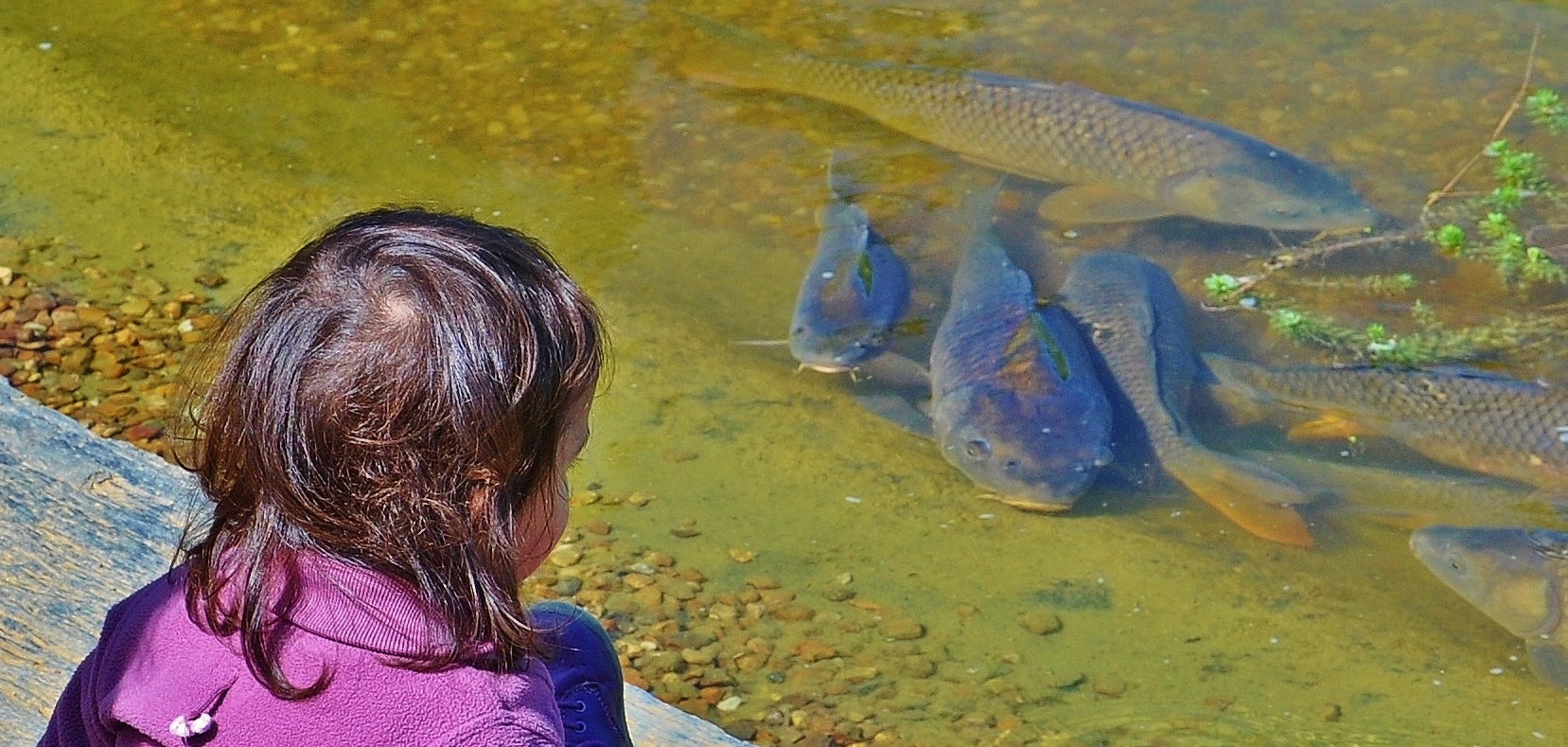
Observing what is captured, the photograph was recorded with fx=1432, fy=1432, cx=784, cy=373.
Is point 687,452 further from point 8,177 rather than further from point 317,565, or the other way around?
point 8,177

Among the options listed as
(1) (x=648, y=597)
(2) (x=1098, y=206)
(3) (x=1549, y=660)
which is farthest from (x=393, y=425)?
(2) (x=1098, y=206)

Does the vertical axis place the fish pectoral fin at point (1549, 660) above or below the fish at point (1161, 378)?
below

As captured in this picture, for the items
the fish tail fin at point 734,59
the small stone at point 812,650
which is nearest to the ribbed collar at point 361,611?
the small stone at point 812,650

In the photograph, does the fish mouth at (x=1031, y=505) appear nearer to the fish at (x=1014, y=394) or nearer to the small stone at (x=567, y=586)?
the fish at (x=1014, y=394)

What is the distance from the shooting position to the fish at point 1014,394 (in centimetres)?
449

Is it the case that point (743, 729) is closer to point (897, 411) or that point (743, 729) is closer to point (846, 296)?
point (897, 411)

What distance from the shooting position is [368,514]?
5.11 ft

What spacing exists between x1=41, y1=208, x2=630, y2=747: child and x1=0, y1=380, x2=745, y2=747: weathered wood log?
1060 millimetres

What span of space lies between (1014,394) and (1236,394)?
828 mm

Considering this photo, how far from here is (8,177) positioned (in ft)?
19.6

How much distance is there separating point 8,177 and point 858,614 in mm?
4272

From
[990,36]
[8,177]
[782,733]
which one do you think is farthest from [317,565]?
[990,36]

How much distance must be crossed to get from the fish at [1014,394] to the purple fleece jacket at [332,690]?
308 centimetres

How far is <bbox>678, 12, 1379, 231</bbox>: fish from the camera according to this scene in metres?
5.95
